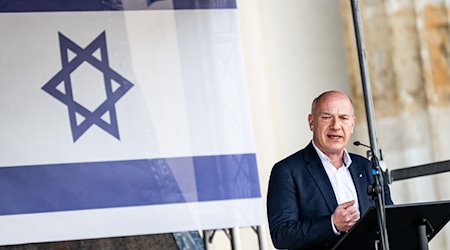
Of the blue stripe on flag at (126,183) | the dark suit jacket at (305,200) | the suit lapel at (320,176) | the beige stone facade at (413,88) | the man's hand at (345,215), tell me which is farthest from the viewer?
the beige stone facade at (413,88)

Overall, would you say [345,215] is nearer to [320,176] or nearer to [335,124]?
[320,176]

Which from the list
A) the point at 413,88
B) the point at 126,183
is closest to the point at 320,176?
the point at 126,183

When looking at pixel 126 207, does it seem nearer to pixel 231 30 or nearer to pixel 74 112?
pixel 74 112

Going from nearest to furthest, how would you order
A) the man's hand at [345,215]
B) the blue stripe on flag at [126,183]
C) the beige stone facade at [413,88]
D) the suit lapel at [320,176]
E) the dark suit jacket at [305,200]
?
the man's hand at [345,215]
the dark suit jacket at [305,200]
the suit lapel at [320,176]
the blue stripe on flag at [126,183]
the beige stone facade at [413,88]

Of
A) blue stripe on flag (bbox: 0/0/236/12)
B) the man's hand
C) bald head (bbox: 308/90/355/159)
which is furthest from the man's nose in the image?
blue stripe on flag (bbox: 0/0/236/12)

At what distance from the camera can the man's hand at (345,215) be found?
486 cm

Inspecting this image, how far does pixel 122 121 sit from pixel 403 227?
180 centimetres

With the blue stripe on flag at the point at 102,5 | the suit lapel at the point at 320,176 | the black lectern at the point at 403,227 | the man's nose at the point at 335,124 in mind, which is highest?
the blue stripe on flag at the point at 102,5

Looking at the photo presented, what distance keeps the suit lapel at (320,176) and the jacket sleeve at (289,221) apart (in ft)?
0.30

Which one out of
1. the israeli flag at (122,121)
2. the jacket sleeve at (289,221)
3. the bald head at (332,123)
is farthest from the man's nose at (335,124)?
the israeli flag at (122,121)

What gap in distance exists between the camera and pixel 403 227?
4.76 metres

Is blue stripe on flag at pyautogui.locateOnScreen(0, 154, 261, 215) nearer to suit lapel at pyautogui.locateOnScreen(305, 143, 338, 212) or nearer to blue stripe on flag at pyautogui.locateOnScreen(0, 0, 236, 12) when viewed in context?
blue stripe on flag at pyautogui.locateOnScreen(0, 0, 236, 12)

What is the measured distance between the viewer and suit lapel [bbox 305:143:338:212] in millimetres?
5129

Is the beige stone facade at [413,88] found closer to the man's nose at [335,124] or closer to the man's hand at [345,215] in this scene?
the man's nose at [335,124]
